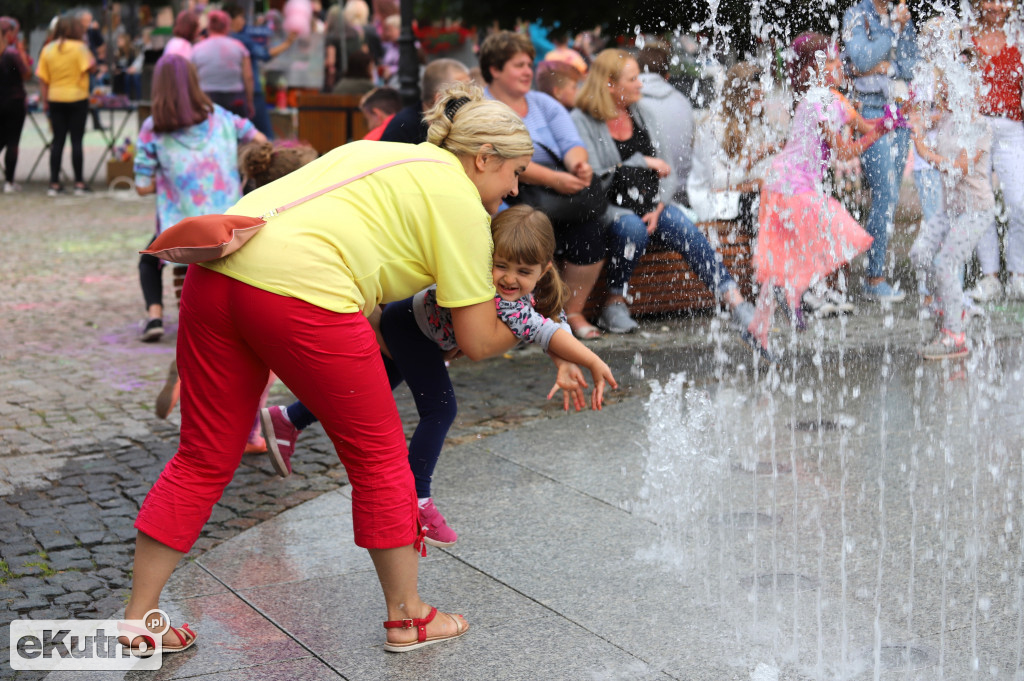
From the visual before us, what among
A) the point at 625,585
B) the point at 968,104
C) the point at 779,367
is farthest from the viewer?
the point at 968,104

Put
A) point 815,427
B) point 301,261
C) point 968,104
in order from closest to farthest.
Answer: point 301,261
point 815,427
point 968,104

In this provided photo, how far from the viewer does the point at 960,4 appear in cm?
816

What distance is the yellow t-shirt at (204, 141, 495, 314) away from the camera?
3209 mm

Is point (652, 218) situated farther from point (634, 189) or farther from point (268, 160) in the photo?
point (268, 160)

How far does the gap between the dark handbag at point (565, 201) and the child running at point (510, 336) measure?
9.25ft

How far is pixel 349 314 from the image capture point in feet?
10.7

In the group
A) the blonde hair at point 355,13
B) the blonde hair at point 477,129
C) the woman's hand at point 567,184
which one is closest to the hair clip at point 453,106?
the blonde hair at point 477,129

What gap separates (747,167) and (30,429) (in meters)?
5.07

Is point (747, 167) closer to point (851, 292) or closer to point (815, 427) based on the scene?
point (851, 292)

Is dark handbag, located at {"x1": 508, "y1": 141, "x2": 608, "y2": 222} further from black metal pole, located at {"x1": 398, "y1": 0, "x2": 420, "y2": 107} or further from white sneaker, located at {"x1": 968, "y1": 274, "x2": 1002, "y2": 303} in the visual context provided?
black metal pole, located at {"x1": 398, "y1": 0, "x2": 420, "y2": 107}

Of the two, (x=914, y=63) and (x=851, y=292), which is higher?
(x=914, y=63)

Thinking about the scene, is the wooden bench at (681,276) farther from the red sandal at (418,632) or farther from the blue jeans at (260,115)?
the blue jeans at (260,115)

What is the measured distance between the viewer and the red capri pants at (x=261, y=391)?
3230 millimetres

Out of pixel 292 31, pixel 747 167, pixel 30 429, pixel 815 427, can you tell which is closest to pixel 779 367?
pixel 815 427
